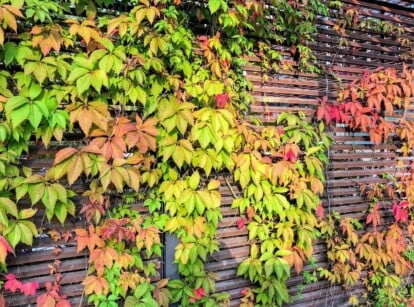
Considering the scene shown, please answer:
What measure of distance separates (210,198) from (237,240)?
411 mm

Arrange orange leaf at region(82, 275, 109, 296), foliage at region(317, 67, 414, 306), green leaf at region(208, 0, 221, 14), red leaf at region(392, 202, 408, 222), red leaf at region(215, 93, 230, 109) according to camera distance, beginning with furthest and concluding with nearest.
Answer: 1. red leaf at region(392, 202, 408, 222)
2. foliage at region(317, 67, 414, 306)
3. red leaf at region(215, 93, 230, 109)
4. green leaf at region(208, 0, 221, 14)
5. orange leaf at region(82, 275, 109, 296)

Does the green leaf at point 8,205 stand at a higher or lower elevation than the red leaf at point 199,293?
higher

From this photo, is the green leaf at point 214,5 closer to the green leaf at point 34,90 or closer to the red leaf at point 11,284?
the green leaf at point 34,90

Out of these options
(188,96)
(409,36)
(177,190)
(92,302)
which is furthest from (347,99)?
(92,302)

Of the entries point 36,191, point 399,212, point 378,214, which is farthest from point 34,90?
point 399,212

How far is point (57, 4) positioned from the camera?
1.72 metres

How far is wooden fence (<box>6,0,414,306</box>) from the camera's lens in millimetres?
2277

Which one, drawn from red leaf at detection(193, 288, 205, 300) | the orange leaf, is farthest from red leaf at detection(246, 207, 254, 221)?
the orange leaf

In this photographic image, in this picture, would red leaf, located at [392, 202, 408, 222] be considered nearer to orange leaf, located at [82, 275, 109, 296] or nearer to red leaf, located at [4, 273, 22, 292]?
orange leaf, located at [82, 275, 109, 296]

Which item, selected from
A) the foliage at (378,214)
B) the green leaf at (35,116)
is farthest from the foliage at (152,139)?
the foliage at (378,214)

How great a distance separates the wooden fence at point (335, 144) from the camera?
228cm

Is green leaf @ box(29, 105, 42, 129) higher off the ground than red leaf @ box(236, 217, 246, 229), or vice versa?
green leaf @ box(29, 105, 42, 129)

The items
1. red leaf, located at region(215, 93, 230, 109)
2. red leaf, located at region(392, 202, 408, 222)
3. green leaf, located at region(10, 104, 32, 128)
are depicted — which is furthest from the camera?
red leaf, located at region(392, 202, 408, 222)

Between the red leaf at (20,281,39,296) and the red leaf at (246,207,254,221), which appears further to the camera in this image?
the red leaf at (246,207,254,221)
